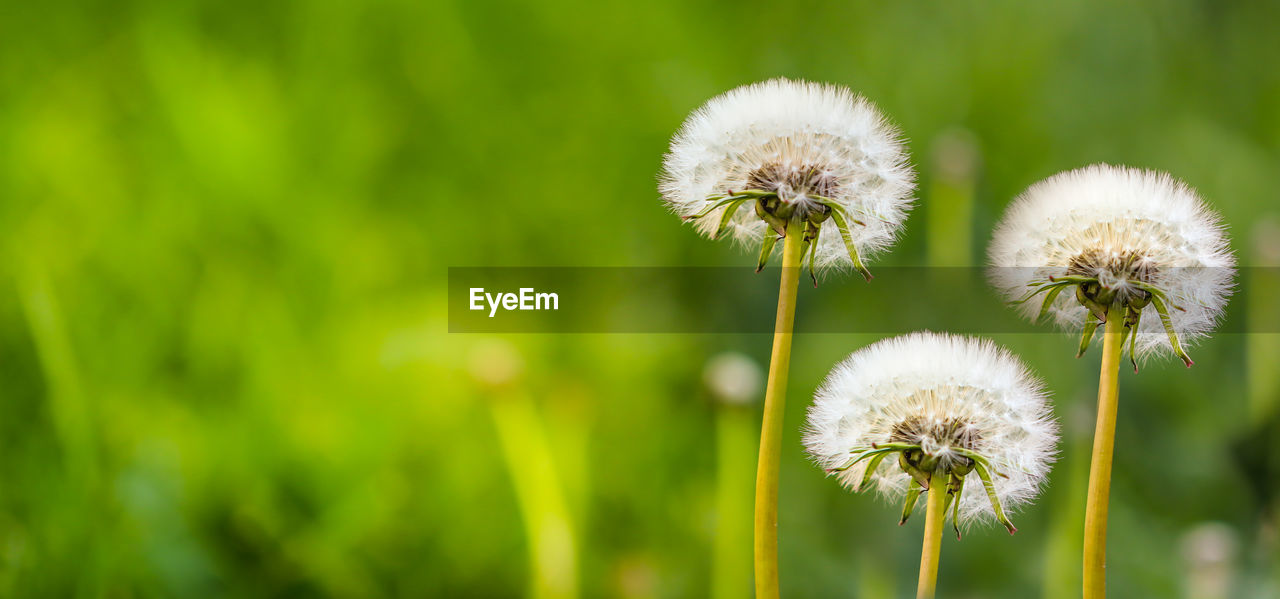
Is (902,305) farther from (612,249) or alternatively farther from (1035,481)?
(1035,481)

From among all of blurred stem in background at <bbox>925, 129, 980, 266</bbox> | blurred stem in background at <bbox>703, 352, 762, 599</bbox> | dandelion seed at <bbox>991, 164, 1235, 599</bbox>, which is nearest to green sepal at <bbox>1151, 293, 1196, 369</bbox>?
dandelion seed at <bbox>991, 164, 1235, 599</bbox>

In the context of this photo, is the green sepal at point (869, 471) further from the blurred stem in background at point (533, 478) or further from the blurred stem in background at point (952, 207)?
the blurred stem in background at point (952, 207)

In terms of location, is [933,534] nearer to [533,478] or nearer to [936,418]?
[936,418]

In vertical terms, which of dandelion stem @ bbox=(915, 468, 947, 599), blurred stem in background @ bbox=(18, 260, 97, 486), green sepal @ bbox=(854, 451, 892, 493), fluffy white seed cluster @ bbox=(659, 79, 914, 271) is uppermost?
fluffy white seed cluster @ bbox=(659, 79, 914, 271)

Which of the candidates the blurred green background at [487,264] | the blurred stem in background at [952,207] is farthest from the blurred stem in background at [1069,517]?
the blurred stem in background at [952,207]

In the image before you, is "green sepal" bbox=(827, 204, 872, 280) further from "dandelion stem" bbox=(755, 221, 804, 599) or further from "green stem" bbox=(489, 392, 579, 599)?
"green stem" bbox=(489, 392, 579, 599)

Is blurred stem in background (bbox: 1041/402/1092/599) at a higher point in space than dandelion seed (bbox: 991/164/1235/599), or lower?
lower

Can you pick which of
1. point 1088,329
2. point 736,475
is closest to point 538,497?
point 736,475
